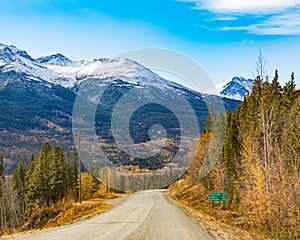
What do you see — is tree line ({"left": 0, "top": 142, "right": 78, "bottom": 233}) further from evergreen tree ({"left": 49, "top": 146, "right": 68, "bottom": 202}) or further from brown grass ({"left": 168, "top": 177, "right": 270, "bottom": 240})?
brown grass ({"left": 168, "top": 177, "right": 270, "bottom": 240})

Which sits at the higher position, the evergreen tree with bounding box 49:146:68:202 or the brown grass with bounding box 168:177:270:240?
A: the evergreen tree with bounding box 49:146:68:202

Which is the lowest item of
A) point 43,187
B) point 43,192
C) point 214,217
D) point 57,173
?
point 214,217

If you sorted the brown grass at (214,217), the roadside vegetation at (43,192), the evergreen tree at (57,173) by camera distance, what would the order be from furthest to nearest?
1. the evergreen tree at (57,173)
2. the roadside vegetation at (43,192)
3. the brown grass at (214,217)

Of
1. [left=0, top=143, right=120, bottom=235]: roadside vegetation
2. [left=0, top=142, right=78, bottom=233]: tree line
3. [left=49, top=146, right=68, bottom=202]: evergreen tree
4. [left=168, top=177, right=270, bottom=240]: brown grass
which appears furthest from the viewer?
[left=49, top=146, right=68, bottom=202]: evergreen tree

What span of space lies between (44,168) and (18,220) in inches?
503

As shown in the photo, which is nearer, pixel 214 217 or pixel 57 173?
pixel 214 217

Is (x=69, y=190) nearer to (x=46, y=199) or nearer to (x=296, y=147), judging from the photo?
(x=46, y=199)

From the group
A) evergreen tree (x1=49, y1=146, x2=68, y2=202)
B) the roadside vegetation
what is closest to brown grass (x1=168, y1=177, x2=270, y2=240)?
the roadside vegetation

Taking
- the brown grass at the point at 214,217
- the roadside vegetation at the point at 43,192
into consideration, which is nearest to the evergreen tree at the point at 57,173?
the roadside vegetation at the point at 43,192

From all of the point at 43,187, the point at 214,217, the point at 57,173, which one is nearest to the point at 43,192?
the point at 43,187

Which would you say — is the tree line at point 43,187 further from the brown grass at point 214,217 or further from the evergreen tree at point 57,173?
the brown grass at point 214,217

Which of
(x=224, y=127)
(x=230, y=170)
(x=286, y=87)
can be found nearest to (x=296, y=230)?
(x=230, y=170)

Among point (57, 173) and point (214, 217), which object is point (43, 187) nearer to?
point (57, 173)

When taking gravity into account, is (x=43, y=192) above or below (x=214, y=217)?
above
